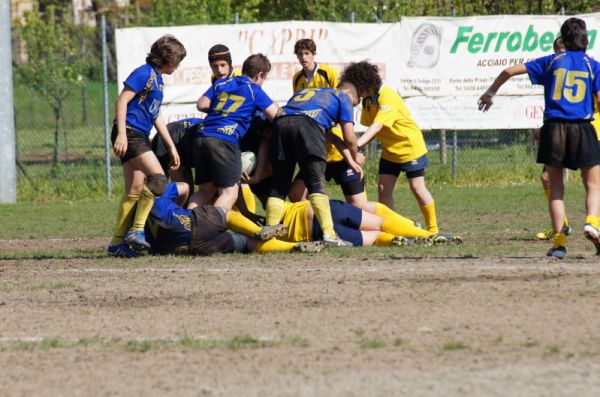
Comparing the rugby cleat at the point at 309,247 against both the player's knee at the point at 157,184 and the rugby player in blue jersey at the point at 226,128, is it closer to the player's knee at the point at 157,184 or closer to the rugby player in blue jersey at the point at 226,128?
the rugby player in blue jersey at the point at 226,128

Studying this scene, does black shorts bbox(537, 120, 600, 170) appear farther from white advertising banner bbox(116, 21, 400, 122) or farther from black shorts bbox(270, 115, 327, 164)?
white advertising banner bbox(116, 21, 400, 122)

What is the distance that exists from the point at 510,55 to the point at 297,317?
1142cm

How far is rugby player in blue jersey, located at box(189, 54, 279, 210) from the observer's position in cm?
998

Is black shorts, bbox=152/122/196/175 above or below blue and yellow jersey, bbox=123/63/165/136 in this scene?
below

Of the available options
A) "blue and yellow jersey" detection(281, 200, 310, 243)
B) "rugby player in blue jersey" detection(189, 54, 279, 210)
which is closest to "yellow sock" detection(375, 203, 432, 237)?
"blue and yellow jersey" detection(281, 200, 310, 243)

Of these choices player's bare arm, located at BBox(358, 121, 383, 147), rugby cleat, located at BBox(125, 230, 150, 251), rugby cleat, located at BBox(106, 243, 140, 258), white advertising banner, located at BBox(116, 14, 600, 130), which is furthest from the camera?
white advertising banner, located at BBox(116, 14, 600, 130)

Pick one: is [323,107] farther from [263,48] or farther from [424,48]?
[424,48]

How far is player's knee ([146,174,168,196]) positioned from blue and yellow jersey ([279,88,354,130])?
1.31m

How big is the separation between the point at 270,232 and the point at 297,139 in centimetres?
88

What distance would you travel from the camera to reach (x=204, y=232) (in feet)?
31.8

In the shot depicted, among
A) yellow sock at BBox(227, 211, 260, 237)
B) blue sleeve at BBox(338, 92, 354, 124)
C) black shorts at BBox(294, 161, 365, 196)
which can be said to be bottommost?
yellow sock at BBox(227, 211, 260, 237)

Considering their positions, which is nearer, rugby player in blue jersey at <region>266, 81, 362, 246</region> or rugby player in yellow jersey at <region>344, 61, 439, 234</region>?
rugby player in blue jersey at <region>266, 81, 362, 246</region>

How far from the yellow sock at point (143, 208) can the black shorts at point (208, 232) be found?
419 millimetres

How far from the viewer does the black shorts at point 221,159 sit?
9.95 metres
